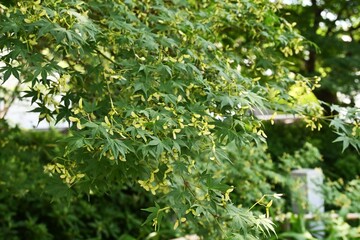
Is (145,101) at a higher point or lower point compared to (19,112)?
higher

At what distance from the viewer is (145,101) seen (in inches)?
83.5

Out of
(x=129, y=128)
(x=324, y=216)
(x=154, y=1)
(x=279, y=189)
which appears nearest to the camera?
(x=129, y=128)

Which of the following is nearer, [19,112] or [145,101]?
[145,101]

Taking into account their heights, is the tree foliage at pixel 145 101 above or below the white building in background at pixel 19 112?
above

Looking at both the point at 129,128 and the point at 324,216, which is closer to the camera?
the point at 129,128

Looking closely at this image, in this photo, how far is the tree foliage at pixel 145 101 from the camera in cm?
195

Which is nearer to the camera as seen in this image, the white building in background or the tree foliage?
the tree foliage

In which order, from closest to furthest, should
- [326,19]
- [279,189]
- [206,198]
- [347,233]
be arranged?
[206,198] < [347,233] < [279,189] < [326,19]

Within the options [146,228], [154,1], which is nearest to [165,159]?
[154,1]

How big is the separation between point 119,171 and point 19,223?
2968 millimetres

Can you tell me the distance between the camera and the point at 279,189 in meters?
6.12

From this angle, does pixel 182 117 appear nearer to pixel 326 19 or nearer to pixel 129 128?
pixel 129 128

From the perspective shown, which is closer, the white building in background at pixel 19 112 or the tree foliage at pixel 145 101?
the tree foliage at pixel 145 101

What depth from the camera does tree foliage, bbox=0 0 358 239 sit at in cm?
195
